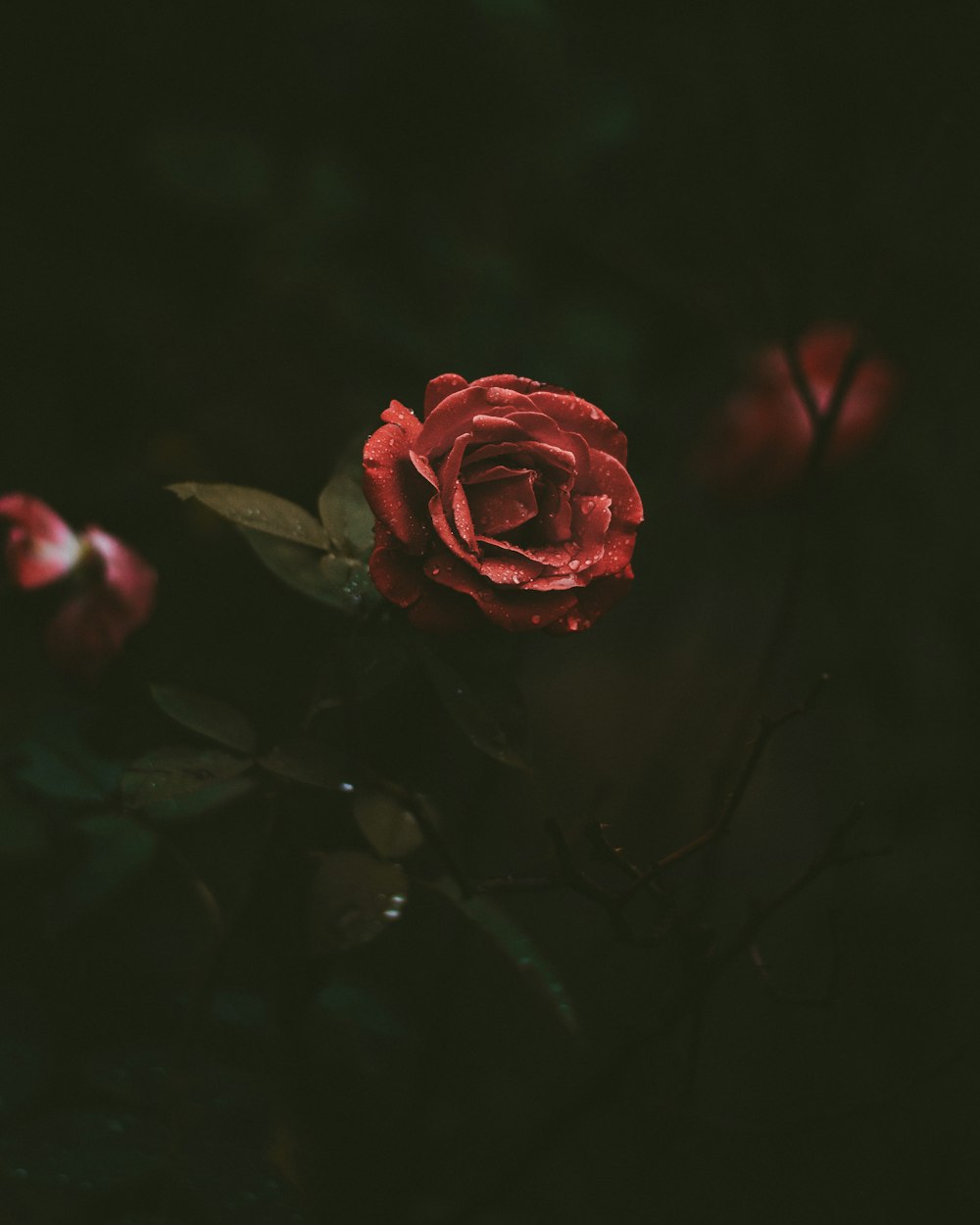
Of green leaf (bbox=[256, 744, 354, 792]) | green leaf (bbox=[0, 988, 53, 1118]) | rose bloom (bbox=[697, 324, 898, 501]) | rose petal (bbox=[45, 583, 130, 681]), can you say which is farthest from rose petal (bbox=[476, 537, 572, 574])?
rose bloom (bbox=[697, 324, 898, 501])

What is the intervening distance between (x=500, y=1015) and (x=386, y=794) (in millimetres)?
475

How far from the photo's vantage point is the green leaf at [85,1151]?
0.43 m

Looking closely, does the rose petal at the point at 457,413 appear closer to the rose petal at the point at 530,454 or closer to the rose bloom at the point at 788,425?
the rose petal at the point at 530,454

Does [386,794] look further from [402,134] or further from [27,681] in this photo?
[402,134]

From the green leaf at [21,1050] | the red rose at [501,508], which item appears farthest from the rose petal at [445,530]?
the green leaf at [21,1050]

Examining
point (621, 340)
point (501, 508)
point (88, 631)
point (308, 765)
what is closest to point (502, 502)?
point (501, 508)

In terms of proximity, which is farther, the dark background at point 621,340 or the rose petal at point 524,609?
the dark background at point 621,340

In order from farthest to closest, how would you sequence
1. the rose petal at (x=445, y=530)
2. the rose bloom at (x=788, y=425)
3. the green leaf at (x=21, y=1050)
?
1. the rose bloom at (x=788, y=425)
2. the green leaf at (x=21, y=1050)
3. the rose petal at (x=445, y=530)

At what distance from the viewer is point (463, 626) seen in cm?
38

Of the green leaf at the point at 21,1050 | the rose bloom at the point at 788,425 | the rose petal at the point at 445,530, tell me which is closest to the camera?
the rose petal at the point at 445,530

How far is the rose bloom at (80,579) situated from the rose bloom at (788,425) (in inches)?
20.0

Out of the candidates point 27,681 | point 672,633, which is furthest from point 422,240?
point 27,681

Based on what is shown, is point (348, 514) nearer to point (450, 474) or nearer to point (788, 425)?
point (450, 474)

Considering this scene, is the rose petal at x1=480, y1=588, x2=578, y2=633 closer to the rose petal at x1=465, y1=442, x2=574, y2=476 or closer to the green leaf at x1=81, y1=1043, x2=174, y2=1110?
the rose petal at x1=465, y1=442, x2=574, y2=476
